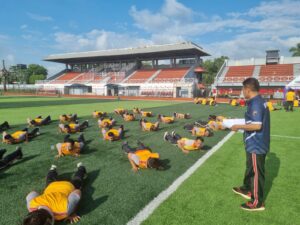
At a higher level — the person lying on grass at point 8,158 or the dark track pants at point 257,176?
the dark track pants at point 257,176

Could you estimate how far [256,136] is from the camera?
373cm

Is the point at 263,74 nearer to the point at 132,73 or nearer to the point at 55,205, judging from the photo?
the point at 132,73

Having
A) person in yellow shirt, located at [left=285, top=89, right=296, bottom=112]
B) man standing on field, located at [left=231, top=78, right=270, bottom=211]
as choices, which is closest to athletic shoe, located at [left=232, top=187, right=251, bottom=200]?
man standing on field, located at [left=231, top=78, right=270, bottom=211]

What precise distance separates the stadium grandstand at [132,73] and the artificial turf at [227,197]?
39426mm

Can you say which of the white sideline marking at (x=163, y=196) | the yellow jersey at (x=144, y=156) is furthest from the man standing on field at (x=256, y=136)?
the yellow jersey at (x=144, y=156)

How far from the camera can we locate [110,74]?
5922 centimetres

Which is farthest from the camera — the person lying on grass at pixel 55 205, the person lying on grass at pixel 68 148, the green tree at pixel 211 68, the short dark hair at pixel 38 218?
the green tree at pixel 211 68

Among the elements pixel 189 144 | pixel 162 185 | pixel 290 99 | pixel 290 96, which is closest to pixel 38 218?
pixel 162 185

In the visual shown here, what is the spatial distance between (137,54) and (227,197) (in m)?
54.0

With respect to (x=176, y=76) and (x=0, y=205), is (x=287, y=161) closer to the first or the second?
(x=0, y=205)

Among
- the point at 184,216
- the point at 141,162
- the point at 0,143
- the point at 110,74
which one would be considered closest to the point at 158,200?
the point at 184,216

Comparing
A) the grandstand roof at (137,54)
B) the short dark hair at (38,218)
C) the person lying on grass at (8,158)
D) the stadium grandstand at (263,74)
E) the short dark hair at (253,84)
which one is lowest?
the person lying on grass at (8,158)

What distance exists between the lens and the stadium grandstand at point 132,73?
48344 mm

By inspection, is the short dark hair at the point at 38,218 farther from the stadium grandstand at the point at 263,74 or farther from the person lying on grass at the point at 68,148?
the stadium grandstand at the point at 263,74
